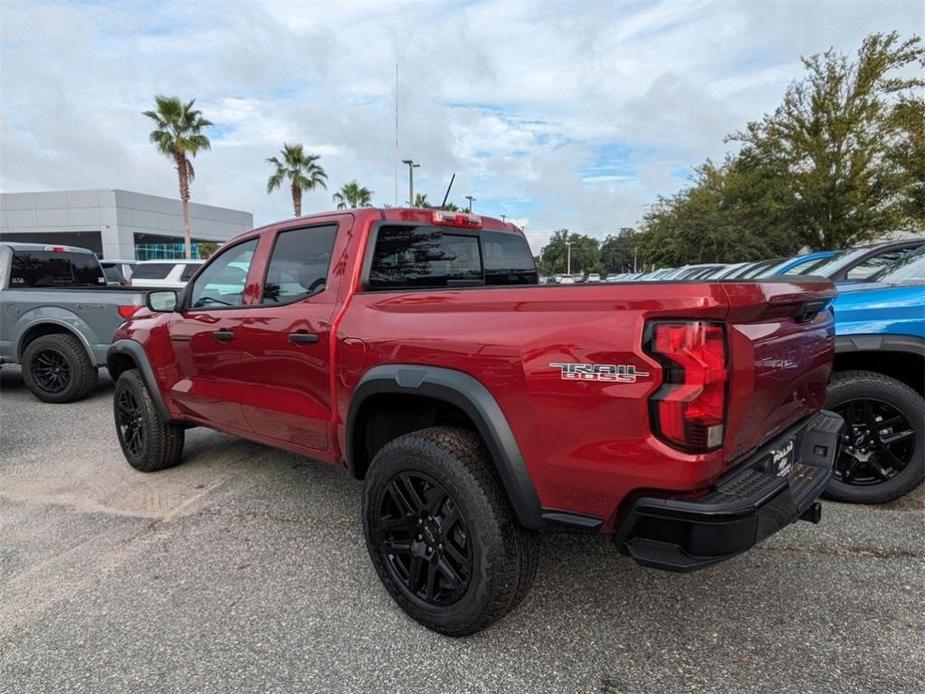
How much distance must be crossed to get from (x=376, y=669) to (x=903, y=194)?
19982 mm

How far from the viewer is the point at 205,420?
4.02 metres

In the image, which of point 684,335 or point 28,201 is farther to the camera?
point 28,201

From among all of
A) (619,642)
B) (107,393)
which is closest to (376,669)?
(619,642)

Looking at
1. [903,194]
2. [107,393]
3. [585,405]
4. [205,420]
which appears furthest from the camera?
[903,194]

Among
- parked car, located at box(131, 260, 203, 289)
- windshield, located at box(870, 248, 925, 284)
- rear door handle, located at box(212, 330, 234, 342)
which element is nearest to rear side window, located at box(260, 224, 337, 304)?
rear door handle, located at box(212, 330, 234, 342)

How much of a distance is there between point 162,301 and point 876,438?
479 cm

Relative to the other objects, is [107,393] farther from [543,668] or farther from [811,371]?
[811,371]

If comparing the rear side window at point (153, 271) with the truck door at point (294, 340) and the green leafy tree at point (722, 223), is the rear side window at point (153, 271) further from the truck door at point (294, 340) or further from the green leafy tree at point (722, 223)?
the green leafy tree at point (722, 223)

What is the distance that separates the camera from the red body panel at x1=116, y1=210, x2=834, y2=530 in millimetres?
1864

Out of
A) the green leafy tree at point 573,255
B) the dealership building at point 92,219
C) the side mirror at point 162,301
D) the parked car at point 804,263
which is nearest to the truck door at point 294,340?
the side mirror at point 162,301

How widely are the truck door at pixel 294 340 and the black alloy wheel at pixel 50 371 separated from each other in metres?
4.68

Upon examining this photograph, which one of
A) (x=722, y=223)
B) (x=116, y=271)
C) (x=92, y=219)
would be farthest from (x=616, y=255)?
(x=116, y=271)

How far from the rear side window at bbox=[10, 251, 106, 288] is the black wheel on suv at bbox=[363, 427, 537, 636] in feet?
23.0

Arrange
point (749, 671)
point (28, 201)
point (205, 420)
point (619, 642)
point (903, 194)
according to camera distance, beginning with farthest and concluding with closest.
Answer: point (28, 201)
point (903, 194)
point (205, 420)
point (619, 642)
point (749, 671)
